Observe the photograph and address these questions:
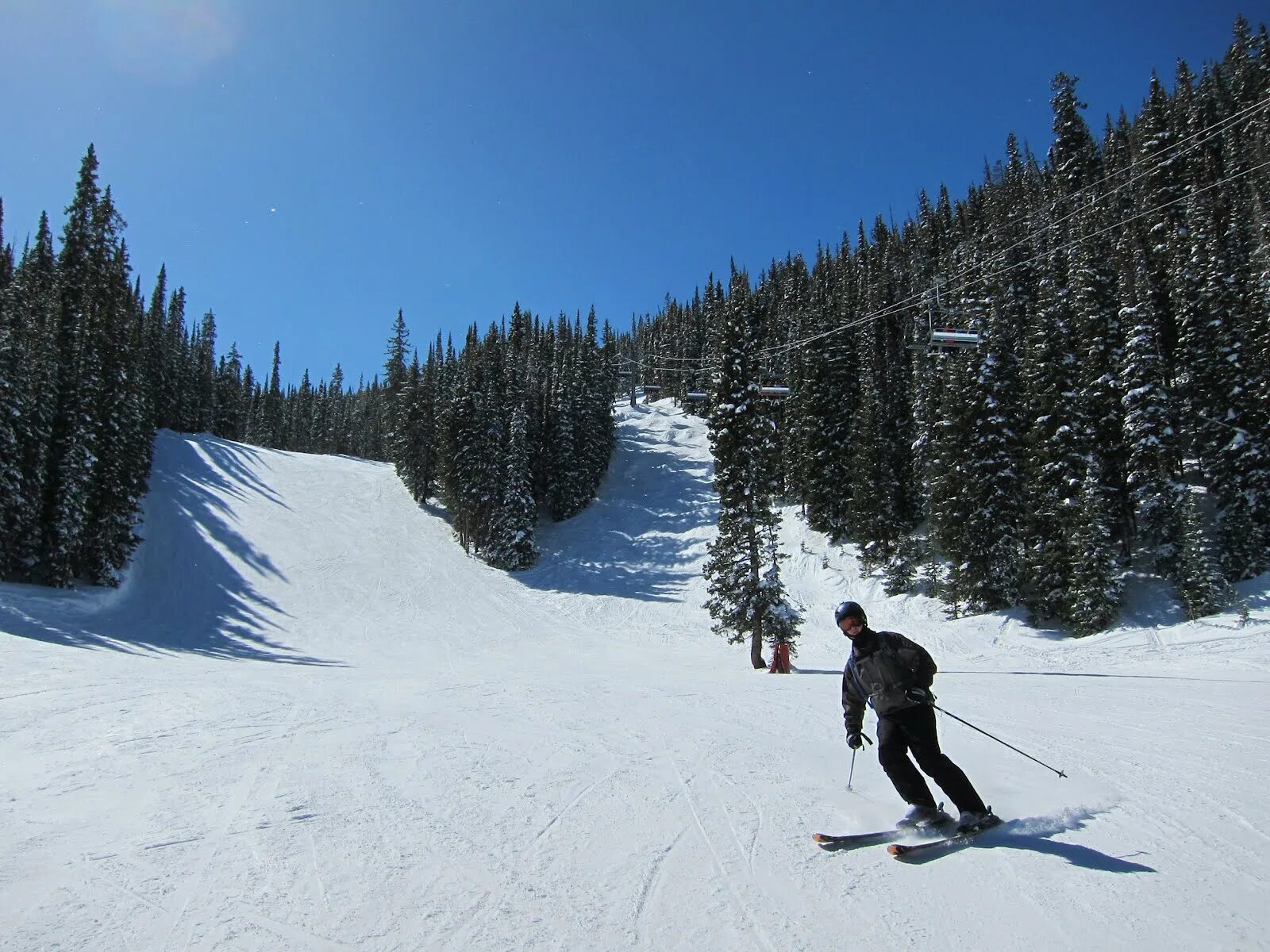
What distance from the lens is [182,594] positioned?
37.4 m

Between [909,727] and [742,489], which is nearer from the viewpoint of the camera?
[909,727]

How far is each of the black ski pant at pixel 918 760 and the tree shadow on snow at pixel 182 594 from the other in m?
25.6

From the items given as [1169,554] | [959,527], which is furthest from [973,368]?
[1169,554]

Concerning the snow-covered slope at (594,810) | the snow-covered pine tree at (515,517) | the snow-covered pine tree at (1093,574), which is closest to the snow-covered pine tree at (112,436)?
the snow-covered slope at (594,810)

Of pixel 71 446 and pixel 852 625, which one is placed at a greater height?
pixel 71 446

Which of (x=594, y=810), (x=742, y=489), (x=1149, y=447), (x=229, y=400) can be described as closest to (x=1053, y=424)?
(x=1149, y=447)

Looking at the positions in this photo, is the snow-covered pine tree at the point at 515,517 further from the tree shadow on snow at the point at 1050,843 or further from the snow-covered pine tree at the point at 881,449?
the tree shadow on snow at the point at 1050,843

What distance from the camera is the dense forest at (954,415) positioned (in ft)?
83.4

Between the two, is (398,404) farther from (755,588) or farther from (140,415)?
(755,588)

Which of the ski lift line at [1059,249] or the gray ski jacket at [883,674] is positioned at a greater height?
the ski lift line at [1059,249]

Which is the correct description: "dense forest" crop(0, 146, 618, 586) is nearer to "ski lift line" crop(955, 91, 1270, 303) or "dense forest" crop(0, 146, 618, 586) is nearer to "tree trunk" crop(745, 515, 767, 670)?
"tree trunk" crop(745, 515, 767, 670)

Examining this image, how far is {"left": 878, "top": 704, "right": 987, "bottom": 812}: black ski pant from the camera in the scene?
17.1ft

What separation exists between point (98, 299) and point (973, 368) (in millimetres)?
48204

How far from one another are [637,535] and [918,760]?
51.6 meters
